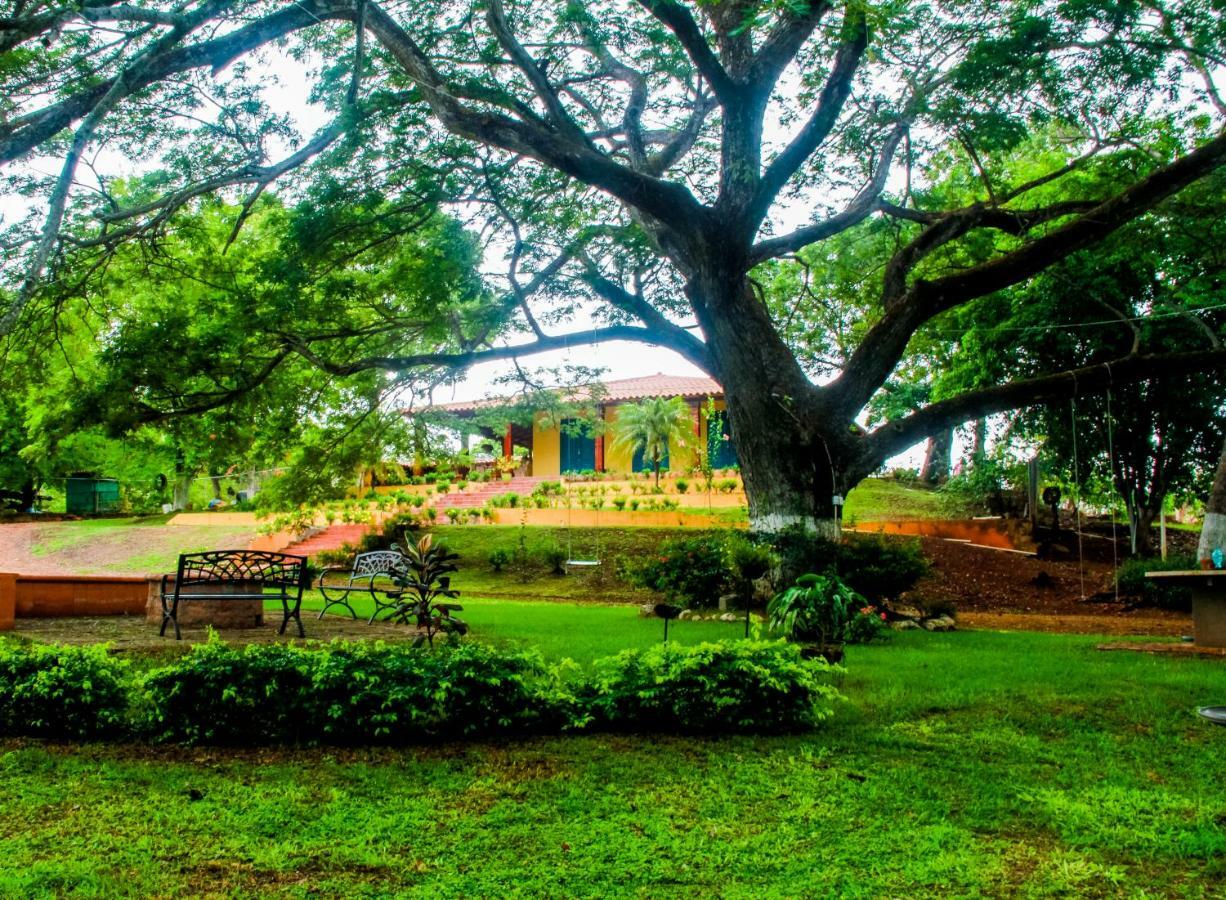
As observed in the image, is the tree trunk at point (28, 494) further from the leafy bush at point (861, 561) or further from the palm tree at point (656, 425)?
the leafy bush at point (861, 561)

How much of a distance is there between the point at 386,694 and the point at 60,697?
5.39 feet

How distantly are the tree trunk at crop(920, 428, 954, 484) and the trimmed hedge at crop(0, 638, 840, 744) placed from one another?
80.0 ft

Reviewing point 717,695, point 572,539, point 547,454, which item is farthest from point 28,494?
point 717,695

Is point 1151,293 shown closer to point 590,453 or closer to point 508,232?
point 508,232

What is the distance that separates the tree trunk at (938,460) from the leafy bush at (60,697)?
85.0 feet

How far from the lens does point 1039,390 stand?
1165 centimetres

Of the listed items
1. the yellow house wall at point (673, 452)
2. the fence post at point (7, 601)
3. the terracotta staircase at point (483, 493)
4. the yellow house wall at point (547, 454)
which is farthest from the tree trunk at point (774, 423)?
the yellow house wall at point (547, 454)

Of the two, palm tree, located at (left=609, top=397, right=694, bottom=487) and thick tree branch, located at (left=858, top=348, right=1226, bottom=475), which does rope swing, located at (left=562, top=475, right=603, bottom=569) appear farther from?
thick tree branch, located at (left=858, top=348, right=1226, bottom=475)

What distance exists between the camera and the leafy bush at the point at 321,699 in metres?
4.51

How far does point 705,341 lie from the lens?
12.3m

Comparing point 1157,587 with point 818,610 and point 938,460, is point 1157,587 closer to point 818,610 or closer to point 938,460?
point 818,610

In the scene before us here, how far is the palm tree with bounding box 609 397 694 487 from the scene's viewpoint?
1019 inches

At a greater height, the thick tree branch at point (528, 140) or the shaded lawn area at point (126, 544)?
the thick tree branch at point (528, 140)

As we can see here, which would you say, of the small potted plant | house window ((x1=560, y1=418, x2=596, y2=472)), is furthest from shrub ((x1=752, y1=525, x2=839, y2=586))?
house window ((x1=560, y1=418, x2=596, y2=472))
